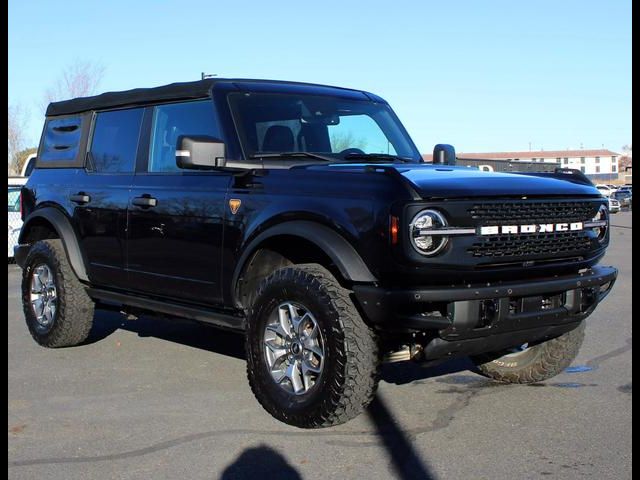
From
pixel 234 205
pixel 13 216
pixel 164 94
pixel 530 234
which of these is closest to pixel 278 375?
pixel 234 205

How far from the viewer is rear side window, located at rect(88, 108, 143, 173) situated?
664cm

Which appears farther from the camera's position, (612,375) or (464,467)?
(612,375)

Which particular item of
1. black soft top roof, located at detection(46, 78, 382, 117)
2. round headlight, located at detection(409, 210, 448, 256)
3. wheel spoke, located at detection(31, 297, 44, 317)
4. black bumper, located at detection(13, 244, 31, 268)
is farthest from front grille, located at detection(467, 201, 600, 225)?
black bumper, located at detection(13, 244, 31, 268)

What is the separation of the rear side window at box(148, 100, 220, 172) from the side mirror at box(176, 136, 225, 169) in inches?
18.9

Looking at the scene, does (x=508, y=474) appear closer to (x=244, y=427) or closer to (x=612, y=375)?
(x=244, y=427)

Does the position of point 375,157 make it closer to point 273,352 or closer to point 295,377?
point 273,352

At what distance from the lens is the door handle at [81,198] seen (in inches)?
269

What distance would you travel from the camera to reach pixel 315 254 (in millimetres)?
5250

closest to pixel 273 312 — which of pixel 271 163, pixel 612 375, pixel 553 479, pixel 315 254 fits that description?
pixel 315 254

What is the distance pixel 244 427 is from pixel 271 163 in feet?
5.64

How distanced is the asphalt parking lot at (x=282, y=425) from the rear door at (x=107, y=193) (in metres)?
0.83

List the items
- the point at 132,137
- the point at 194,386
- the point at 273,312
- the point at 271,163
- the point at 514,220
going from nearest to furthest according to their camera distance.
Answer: the point at 514,220 → the point at 273,312 → the point at 271,163 → the point at 194,386 → the point at 132,137

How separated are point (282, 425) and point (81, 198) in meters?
2.88

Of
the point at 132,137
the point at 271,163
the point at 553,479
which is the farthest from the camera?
the point at 132,137
